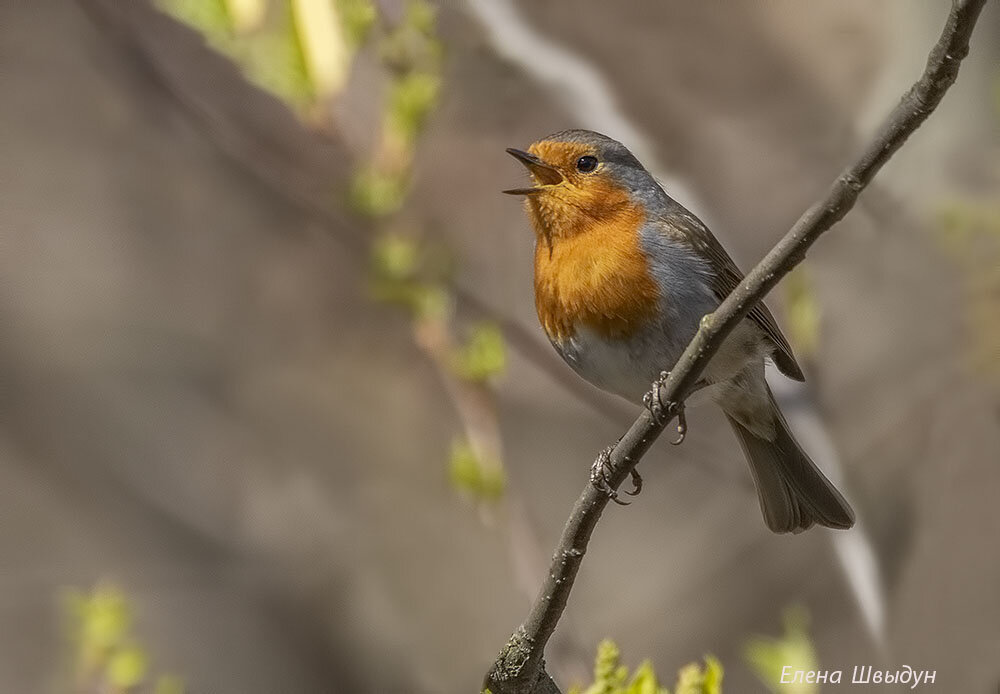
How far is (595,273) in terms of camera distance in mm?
3559

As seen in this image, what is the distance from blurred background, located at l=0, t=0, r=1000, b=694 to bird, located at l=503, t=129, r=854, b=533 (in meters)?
0.98

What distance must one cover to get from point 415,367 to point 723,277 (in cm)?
375

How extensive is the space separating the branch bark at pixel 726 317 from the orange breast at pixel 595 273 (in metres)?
0.72

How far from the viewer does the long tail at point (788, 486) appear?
4.06 meters

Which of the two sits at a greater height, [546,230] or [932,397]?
[932,397]

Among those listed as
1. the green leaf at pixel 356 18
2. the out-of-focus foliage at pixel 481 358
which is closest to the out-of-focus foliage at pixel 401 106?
the green leaf at pixel 356 18

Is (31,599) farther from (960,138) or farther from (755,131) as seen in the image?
(960,138)

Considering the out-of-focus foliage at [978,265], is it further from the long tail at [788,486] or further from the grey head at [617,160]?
the grey head at [617,160]

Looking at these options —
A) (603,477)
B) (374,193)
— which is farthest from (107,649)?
(603,477)

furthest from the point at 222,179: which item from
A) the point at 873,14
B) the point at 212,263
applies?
the point at 873,14

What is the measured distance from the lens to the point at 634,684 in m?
2.59

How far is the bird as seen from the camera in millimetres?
3529

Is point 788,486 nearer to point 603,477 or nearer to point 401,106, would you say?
point 603,477

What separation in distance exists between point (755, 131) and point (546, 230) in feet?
11.7
